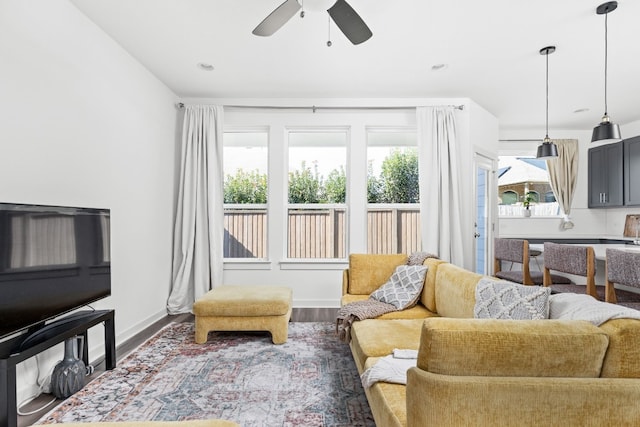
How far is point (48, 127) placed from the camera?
2219mm

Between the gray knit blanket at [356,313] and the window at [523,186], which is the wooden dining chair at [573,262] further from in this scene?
the window at [523,186]

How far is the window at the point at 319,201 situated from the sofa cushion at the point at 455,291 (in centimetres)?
186

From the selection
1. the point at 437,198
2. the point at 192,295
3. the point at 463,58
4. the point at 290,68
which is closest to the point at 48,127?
the point at 290,68

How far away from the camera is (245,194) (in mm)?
4359

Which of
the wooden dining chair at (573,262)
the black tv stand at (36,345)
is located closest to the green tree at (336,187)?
the wooden dining chair at (573,262)

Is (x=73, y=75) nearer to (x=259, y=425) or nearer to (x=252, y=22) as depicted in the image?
(x=252, y=22)

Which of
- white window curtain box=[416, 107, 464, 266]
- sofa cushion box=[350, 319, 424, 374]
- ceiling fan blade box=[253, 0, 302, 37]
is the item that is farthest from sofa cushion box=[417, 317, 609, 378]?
white window curtain box=[416, 107, 464, 266]

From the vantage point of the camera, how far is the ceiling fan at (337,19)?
1.98 m

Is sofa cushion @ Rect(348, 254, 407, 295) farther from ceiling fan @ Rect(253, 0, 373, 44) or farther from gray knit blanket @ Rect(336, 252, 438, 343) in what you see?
ceiling fan @ Rect(253, 0, 373, 44)

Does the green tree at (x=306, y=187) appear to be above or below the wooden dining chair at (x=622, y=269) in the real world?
above

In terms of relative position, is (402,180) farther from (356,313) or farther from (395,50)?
(356,313)

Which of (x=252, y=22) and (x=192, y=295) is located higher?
(x=252, y=22)

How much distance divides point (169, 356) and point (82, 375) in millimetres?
651

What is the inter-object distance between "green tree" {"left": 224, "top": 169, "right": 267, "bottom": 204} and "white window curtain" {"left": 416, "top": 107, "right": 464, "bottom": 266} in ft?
6.54
